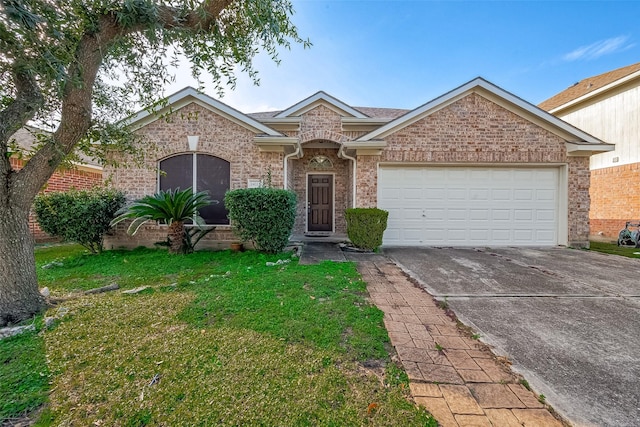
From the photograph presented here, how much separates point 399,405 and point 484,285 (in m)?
3.38

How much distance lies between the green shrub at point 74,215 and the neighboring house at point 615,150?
17.5 m

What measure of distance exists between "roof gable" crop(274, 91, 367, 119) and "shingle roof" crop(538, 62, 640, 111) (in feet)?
36.8

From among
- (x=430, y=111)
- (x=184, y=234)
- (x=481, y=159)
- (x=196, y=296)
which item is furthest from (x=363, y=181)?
(x=196, y=296)

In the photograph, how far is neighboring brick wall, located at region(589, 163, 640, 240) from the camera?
395 inches

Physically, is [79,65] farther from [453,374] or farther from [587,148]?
[587,148]

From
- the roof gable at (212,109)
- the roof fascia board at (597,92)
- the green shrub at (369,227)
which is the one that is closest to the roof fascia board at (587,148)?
the roof fascia board at (597,92)

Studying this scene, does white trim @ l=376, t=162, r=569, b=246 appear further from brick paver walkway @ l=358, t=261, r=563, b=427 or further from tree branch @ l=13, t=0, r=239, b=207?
tree branch @ l=13, t=0, r=239, b=207

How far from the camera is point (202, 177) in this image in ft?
→ 25.3

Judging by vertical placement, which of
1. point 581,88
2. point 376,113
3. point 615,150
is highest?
point 581,88

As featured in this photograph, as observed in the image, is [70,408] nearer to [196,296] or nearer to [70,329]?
[70,329]

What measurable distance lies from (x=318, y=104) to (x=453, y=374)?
9.52 meters

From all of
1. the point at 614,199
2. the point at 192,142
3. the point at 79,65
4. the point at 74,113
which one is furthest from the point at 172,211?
the point at 614,199

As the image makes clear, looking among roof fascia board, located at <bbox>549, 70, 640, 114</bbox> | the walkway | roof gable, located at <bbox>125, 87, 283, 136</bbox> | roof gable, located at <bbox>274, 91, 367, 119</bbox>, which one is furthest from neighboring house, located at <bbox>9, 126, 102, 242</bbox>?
roof fascia board, located at <bbox>549, 70, 640, 114</bbox>

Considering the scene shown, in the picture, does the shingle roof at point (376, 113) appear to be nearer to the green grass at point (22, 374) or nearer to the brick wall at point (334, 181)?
the brick wall at point (334, 181)
